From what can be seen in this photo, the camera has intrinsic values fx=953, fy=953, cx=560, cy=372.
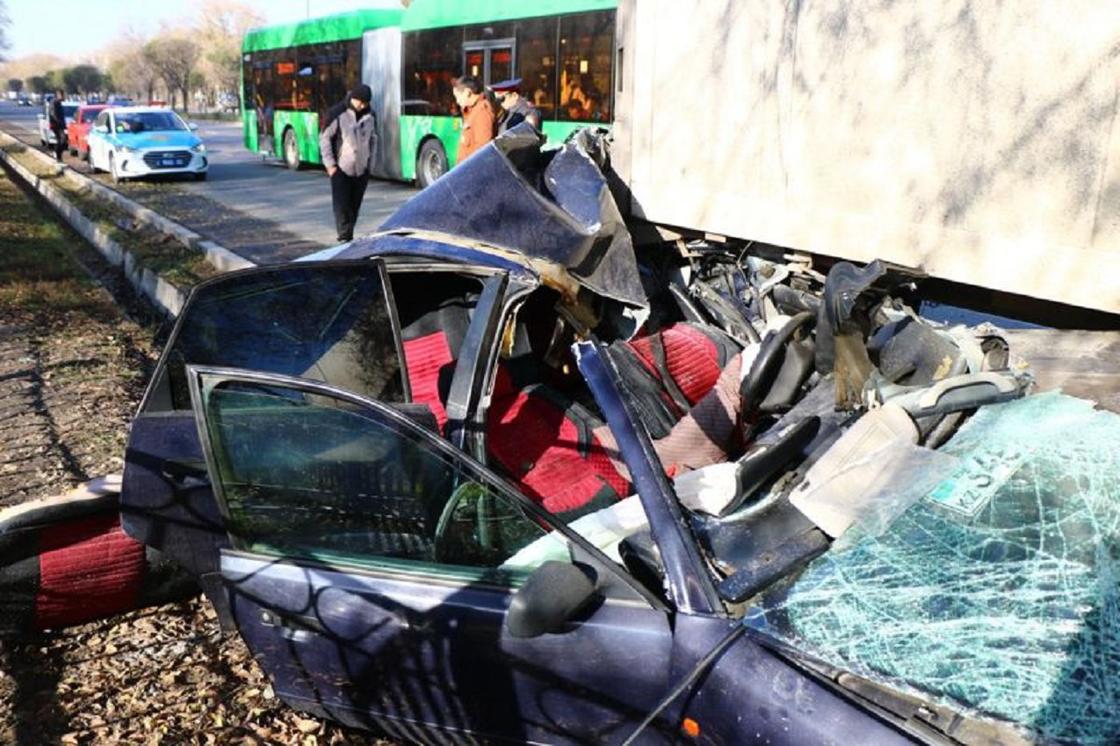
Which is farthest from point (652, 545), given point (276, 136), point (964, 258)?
point (276, 136)

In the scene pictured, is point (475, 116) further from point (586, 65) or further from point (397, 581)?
point (397, 581)

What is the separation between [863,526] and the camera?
2215 millimetres

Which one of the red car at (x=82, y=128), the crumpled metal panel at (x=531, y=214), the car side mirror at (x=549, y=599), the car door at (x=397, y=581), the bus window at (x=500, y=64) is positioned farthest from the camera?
the red car at (x=82, y=128)

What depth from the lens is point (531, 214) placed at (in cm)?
425

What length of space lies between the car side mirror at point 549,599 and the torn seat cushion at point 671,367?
149 centimetres

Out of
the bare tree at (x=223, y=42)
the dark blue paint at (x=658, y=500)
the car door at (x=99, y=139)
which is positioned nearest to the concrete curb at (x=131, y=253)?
the car door at (x=99, y=139)

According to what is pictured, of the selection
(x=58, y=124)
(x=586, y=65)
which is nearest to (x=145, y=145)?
(x=58, y=124)

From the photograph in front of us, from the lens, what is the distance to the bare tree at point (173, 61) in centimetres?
9088

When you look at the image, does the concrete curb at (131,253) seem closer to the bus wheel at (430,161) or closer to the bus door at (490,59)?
the bus wheel at (430,161)

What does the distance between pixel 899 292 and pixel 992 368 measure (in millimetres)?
1384

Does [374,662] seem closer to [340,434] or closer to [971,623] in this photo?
[340,434]

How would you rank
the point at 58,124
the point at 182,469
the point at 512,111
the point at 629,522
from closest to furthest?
the point at 629,522
the point at 182,469
the point at 512,111
the point at 58,124

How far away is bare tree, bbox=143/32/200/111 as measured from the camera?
90875mm

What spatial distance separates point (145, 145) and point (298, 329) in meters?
18.9
